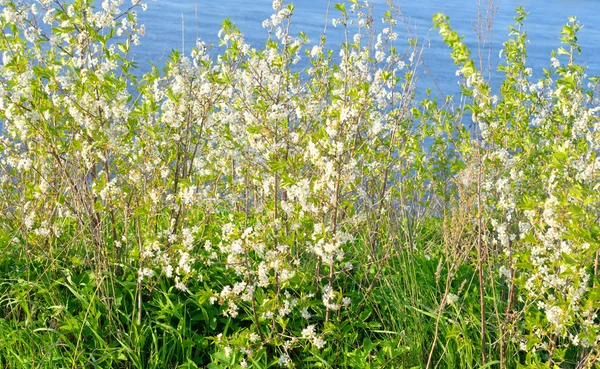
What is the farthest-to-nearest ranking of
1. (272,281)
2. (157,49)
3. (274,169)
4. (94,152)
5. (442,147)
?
(157,49), (442,147), (94,152), (272,281), (274,169)

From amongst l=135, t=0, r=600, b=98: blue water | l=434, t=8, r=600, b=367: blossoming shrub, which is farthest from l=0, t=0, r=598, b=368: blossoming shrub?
l=135, t=0, r=600, b=98: blue water

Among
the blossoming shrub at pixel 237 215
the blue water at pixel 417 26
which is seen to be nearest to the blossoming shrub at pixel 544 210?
the blossoming shrub at pixel 237 215

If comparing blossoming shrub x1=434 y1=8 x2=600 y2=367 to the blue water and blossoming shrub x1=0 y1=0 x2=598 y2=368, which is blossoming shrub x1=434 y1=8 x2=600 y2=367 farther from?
the blue water

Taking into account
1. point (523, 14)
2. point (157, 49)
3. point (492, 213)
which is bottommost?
point (157, 49)

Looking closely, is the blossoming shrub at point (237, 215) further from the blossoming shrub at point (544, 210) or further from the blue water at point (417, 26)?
the blue water at point (417, 26)

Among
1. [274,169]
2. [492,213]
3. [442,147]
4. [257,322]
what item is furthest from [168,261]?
[442,147]

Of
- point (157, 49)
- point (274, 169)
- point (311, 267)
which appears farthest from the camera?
point (157, 49)

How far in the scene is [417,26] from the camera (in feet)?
42.8

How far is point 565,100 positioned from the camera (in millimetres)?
4121

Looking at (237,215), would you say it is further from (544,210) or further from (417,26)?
(417,26)

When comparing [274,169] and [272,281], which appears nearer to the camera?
[274,169]

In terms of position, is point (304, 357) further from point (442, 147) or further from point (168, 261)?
point (442, 147)

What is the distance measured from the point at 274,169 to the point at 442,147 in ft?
7.22

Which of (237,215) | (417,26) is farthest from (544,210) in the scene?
(417,26)
